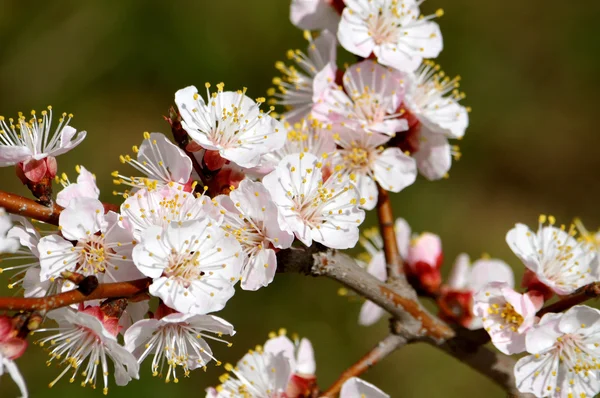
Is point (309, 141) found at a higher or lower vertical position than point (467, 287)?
higher

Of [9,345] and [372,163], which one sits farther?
[372,163]

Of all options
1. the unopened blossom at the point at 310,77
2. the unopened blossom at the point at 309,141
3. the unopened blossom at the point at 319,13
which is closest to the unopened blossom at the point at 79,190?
the unopened blossom at the point at 309,141

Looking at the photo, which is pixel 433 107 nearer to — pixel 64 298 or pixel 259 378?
pixel 259 378

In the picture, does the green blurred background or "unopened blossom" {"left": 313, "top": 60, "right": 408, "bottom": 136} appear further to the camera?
the green blurred background

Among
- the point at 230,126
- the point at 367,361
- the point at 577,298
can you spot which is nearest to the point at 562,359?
the point at 577,298

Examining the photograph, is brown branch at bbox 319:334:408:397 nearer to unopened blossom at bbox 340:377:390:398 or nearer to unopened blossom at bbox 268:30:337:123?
unopened blossom at bbox 340:377:390:398

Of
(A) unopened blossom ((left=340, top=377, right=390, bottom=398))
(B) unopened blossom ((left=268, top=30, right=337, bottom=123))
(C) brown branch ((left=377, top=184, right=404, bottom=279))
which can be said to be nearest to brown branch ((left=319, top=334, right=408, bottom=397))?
(A) unopened blossom ((left=340, top=377, right=390, bottom=398))
